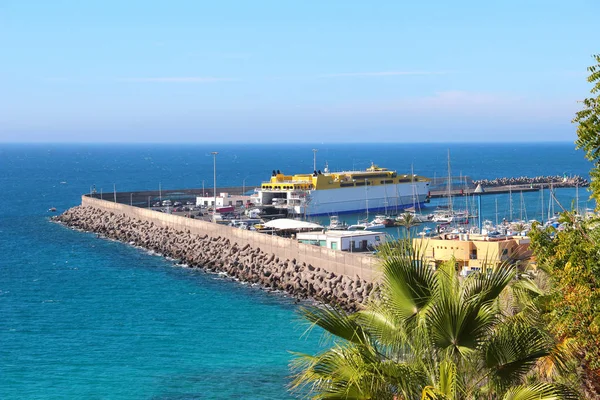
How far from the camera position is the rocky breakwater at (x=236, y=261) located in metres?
34.1

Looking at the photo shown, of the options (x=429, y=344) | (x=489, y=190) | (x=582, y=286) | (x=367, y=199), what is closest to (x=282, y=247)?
(x=582, y=286)

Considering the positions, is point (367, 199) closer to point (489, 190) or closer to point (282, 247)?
point (489, 190)

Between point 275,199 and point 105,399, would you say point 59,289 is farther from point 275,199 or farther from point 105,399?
point 275,199

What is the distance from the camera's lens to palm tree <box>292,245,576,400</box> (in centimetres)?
669

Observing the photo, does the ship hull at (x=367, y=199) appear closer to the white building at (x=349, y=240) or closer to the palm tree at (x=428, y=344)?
the white building at (x=349, y=240)

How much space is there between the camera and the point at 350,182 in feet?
248

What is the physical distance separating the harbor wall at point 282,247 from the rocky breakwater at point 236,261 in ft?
0.84

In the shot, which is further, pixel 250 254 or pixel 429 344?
pixel 250 254

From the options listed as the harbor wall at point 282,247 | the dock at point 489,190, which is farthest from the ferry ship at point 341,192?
the harbor wall at point 282,247

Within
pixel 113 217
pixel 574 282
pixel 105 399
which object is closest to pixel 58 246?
pixel 113 217

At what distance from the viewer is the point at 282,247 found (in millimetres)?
41094

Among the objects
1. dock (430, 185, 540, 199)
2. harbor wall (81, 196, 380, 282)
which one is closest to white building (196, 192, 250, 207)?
harbor wall (81, 196, 380, 282)

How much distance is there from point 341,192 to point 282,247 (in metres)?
34.0

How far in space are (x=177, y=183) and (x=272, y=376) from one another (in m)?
108
